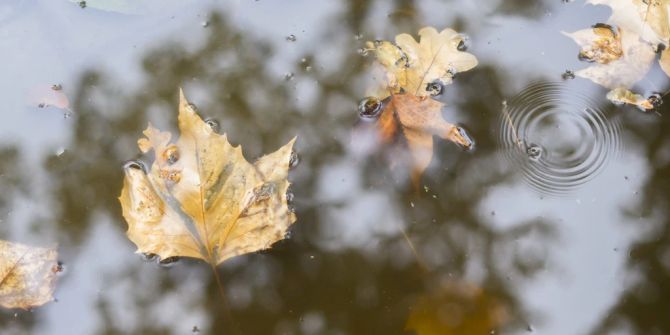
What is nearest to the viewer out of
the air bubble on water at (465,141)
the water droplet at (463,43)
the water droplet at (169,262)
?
the water droplet at (169,262)

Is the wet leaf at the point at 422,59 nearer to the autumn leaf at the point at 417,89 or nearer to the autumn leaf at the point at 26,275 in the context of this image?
the autumn leaf at the point at 417,89

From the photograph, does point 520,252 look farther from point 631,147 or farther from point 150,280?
point 150,280

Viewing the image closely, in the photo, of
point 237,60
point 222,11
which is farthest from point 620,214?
point 222,11

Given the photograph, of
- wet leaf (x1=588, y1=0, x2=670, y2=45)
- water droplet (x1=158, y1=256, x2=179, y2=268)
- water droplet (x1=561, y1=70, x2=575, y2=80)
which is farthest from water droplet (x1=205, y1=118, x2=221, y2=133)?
wet leaf (x1=588, y1=0, x2=670, y2=45)

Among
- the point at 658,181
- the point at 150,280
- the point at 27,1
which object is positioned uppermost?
the point at 27,1

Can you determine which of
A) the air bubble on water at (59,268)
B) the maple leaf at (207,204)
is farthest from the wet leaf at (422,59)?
the air bubble on water at (59,268)

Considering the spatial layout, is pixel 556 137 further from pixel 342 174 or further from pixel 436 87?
pixel 342 174

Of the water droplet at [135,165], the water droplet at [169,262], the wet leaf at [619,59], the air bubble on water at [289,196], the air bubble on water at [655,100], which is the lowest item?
the water droplet at [169,262]

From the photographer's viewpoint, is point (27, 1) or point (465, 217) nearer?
point (465, 217)
